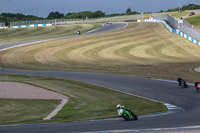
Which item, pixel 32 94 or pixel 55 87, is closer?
pixel 32 94

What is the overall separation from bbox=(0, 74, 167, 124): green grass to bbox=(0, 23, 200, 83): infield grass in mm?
7529

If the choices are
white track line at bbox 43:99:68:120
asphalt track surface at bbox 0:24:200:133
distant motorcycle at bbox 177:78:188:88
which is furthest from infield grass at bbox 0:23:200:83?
white track line at bbox 43:99:68:120

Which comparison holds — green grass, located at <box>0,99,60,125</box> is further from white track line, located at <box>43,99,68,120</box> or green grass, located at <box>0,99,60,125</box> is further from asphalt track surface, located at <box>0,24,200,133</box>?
asphalt track surface, located at <box>0,24,200,133</box>

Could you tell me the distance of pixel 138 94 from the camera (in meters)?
21.3

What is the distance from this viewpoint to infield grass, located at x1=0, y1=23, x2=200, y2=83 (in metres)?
33.1

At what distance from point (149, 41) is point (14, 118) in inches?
1718

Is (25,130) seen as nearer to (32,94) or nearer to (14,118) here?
(14,118)

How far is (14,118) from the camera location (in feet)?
50.8

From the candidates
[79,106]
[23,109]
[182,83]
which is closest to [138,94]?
[182,83]

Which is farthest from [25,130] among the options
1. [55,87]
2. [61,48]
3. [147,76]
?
[61,48]

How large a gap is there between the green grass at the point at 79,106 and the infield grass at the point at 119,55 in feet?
24.7

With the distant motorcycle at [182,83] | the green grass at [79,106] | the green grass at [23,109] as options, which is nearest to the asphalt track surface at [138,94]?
the distant motorcycle at [182,83]

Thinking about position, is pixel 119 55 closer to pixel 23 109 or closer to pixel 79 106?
pixel 79 106

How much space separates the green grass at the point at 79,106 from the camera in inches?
612
